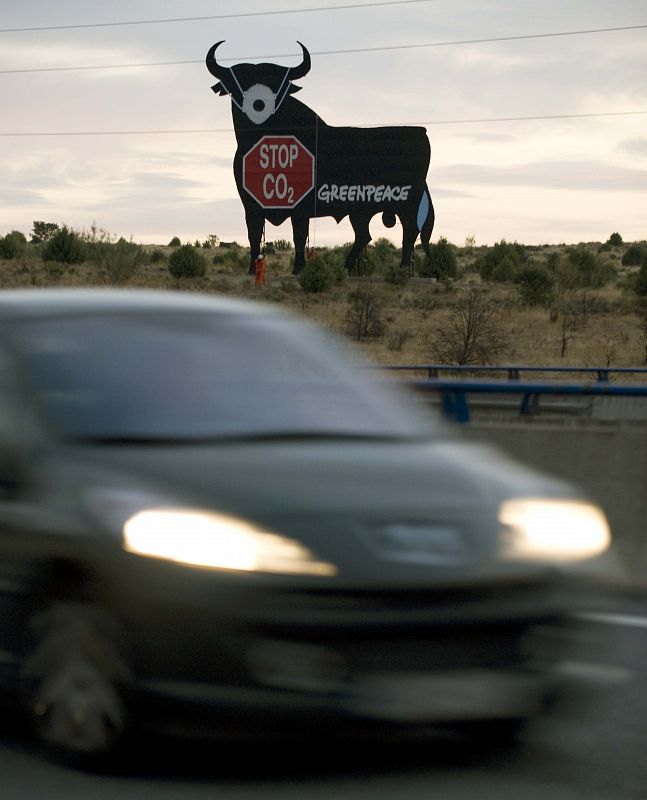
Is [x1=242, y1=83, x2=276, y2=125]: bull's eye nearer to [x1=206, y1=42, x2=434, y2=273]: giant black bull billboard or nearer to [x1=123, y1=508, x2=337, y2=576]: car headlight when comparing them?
[x1=206, y1=42, x2=434, y2=273]: giant black bull billboard

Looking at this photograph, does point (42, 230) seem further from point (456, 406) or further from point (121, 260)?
point (456, 406)

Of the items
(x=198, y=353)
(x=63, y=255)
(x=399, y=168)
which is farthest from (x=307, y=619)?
(x=63, y=255)

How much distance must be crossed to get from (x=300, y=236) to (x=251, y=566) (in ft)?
201

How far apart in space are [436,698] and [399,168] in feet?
204

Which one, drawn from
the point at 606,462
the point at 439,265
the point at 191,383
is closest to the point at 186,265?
the point at 439,265

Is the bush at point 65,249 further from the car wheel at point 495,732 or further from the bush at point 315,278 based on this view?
the car wheel at point 495,732

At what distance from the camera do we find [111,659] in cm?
482

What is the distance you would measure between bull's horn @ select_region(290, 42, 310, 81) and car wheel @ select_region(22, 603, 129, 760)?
6246 centimetres

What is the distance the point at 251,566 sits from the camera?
15.3ft

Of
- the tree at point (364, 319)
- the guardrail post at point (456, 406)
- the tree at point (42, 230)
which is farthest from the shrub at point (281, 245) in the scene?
the guardrail post at point (456, 406)

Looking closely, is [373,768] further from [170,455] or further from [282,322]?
Answer: [282,322]

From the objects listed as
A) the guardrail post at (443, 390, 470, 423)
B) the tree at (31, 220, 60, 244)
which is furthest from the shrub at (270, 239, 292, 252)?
the guardrail post at (443, 390, 470, 423)

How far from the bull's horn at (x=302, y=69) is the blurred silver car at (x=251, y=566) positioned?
6163cm

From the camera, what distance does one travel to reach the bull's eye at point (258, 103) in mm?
65438
